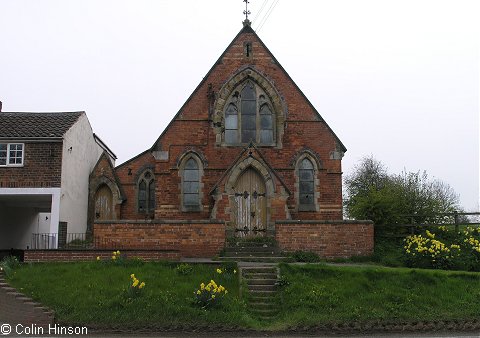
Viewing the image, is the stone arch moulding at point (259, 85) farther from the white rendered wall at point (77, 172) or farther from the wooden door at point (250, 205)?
the white rendered wall at point (77, 172)

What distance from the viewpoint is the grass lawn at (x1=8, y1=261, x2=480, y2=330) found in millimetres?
14555

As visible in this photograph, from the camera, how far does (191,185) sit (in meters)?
25.7

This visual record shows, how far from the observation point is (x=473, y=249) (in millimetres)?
20812

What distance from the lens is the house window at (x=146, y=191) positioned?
2777cm

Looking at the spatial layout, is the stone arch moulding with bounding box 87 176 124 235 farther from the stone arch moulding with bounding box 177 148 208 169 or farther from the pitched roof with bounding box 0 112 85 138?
the stone arch moulding with bounding box 177 148 208 169

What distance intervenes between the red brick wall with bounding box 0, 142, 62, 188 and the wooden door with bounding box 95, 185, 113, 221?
5.72 meters

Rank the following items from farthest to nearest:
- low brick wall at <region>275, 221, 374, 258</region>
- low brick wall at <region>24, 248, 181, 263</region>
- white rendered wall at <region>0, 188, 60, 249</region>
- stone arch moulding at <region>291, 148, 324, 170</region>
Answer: stone arch moulding at <region>291, 148, 324, 170</region> < white rendered wall at <region>0, 188, 60, 249</region> < low brick wall at <region>275, 221, 374, 258</region> < low brick wall at <region>24, 248, 181, 263</region>

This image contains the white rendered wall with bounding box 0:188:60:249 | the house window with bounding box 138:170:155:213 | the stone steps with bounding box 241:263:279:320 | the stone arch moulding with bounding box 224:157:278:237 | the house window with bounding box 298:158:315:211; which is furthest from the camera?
the house window with bounding box 138:170:155:213

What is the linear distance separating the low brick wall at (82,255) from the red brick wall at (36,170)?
440 centimetres

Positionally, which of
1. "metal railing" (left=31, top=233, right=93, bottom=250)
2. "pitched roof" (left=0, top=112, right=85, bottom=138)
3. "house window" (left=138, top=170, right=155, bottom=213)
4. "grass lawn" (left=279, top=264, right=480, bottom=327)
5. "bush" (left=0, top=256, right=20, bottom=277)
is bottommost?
"grass lawn" (left=279, top=264, right=480, bottom=327)

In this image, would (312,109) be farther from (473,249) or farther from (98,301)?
(98,301)

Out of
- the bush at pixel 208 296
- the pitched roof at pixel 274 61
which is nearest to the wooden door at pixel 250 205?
the pitched roof at pixel 274 61

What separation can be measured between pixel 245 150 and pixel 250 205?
256cm

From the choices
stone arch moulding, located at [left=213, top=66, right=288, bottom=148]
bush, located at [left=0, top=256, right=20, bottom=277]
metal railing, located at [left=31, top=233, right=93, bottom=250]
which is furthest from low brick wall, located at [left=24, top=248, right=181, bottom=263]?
stone arch moulding, located at [left=213, top=66, right=288, bottom=148]
